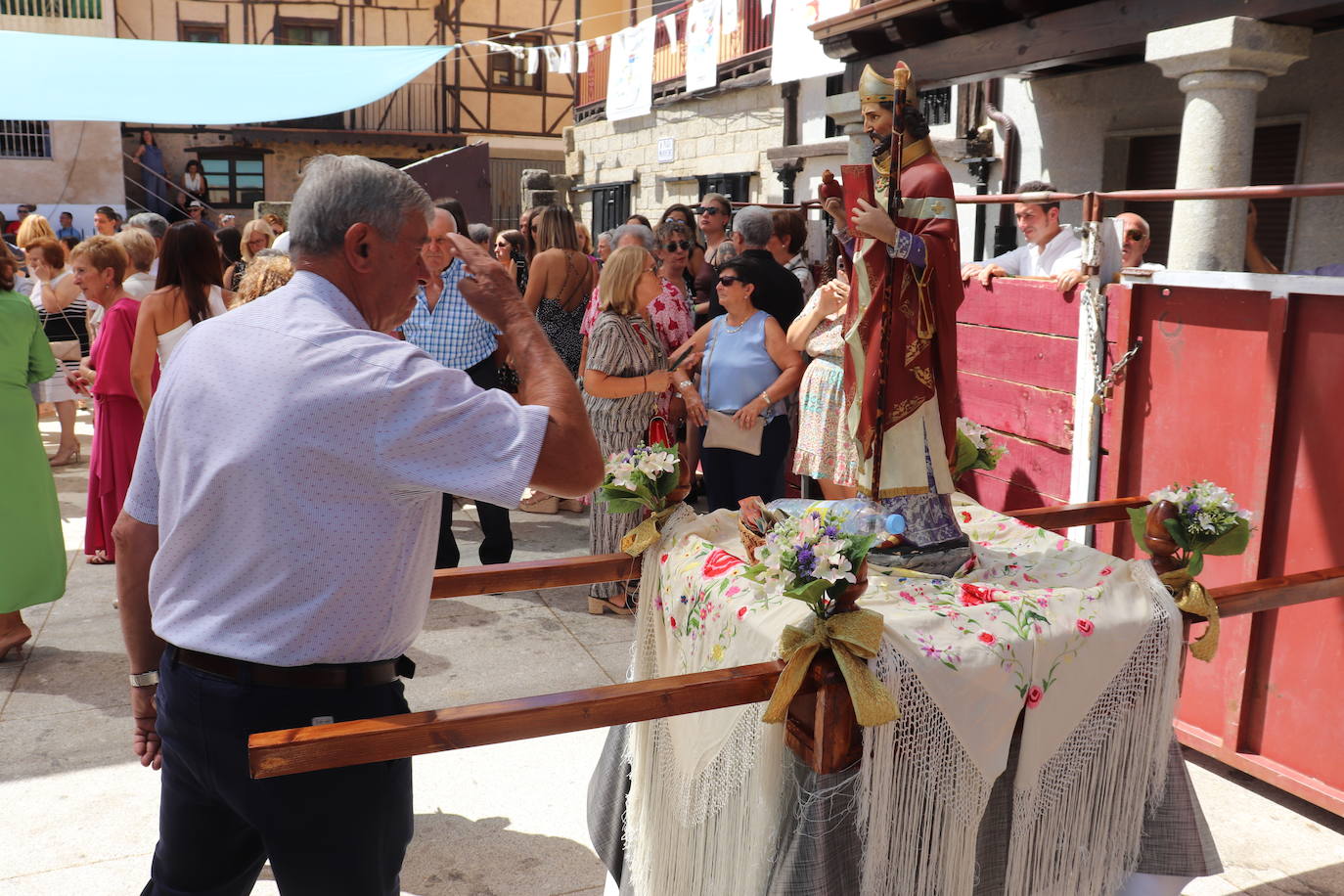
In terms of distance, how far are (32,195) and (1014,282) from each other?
21.6 metres

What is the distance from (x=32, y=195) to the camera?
20969mm

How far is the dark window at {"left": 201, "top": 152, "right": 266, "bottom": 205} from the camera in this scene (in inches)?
904

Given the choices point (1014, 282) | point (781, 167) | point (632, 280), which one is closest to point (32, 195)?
point (781, 167)

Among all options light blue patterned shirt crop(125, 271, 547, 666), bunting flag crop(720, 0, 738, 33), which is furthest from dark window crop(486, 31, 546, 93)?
light blue patterned shirt crop(125, 271, 547, 666)

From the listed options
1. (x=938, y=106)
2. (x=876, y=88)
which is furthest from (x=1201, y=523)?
(x=938, y=106)

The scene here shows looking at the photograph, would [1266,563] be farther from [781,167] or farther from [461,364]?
[781,167]

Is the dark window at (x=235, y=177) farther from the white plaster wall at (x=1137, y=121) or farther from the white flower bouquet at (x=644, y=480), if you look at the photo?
the white flower bouquet at (x=644, y=480)

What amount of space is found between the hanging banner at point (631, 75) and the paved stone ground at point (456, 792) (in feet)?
37.7

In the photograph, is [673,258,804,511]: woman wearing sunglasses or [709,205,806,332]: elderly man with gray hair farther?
[709,205,806,332]: elderly man with gray hair

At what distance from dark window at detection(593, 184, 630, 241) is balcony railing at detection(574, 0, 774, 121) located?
1.51m

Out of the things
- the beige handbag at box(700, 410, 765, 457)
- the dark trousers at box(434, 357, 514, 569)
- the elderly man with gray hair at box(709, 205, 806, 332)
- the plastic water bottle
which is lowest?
the dark trousers at box(434, 357, 514, 569)

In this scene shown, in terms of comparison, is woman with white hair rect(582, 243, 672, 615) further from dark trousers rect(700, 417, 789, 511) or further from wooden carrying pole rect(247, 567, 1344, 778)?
wooden carrying pole rect(247, 567, 1344, 778)

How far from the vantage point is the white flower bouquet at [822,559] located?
83.7 inches

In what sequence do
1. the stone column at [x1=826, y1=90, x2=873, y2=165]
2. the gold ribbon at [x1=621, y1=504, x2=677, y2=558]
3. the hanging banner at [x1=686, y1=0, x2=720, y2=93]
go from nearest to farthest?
the gold ribbon at [x1=621, y1=504, x2=677, y2=558] < the stone column at [x1=826, y1=90, x2=873, y2=165] < the hanging banner at [x1=686, y1=0, x2=720, y2=93]
